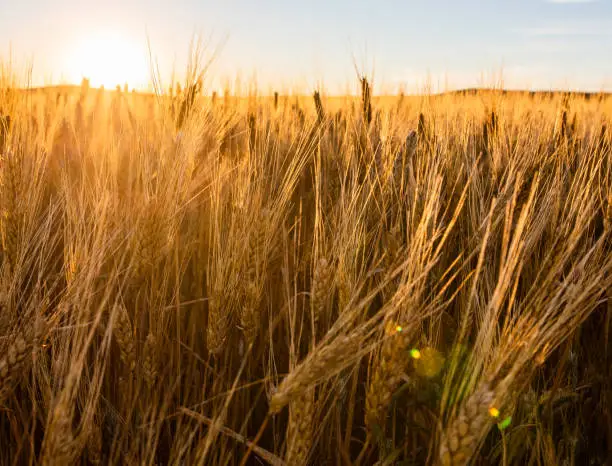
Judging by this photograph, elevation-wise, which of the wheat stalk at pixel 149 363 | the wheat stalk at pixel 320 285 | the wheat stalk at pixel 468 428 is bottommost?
the wheat stalk at pixel 149 363

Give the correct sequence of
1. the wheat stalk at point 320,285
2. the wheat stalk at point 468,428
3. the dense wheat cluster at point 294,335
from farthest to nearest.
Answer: the wheat stalk at point 320,285 → the dense wheat cluster at point 294,335 → the wheat stalk at point 468,428

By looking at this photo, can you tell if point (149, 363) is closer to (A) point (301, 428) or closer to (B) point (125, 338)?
(B) point (125, 338)

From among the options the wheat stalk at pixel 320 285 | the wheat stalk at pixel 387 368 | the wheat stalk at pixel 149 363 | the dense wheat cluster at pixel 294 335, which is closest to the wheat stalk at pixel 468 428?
the dense wheat cluster at pixel 294 335

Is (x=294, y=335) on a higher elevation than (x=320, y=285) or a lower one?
lower

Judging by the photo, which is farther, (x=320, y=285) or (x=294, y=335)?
(x=294, y=335)

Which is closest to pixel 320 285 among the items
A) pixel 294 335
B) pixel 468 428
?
pixel 294 335

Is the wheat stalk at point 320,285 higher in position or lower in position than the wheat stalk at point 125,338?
higher

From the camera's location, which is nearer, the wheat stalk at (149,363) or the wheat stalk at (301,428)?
the wheat stalk at (301,428)

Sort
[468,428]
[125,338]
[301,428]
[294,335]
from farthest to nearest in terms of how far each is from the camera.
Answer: [294,335] < [125,338] < [301,428] < [468,428]

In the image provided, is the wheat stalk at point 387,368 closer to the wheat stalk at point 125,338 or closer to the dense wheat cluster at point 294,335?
the dense wheat cluster at point 294,335

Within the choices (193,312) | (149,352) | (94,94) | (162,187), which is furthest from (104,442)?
(94,94)

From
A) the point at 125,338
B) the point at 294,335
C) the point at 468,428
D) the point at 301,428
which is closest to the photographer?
the point at 468,428

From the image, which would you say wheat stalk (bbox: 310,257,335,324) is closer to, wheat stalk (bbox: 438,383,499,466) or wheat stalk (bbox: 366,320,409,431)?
wheat stalk (bbox: 366,320,409,431)

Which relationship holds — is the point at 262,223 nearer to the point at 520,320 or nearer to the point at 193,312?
the point at 193,312
